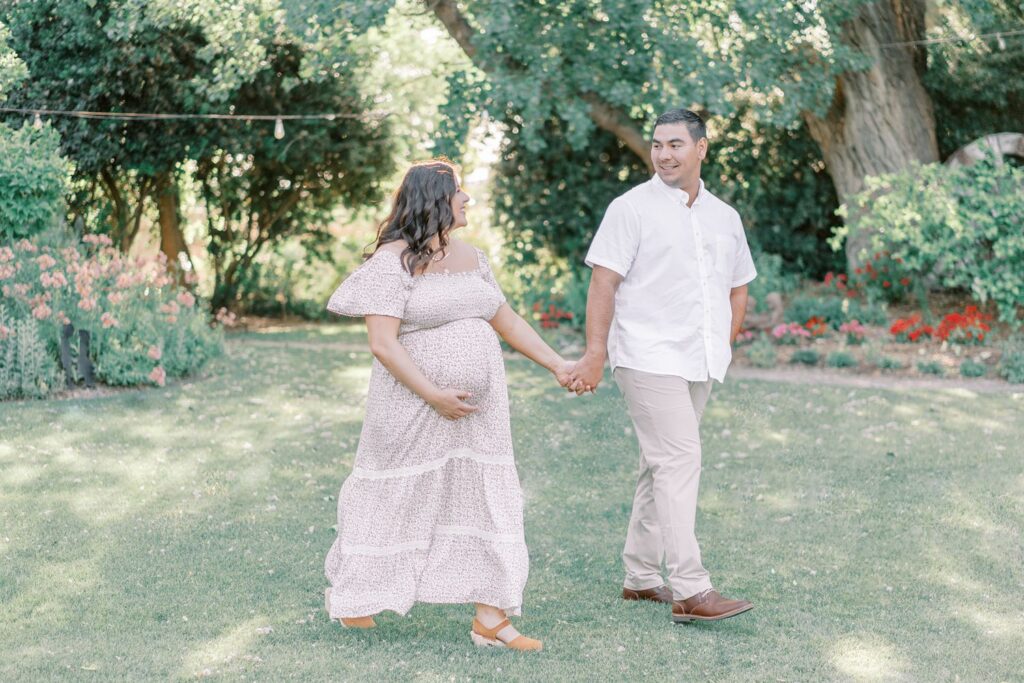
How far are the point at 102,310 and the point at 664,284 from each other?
608 cm

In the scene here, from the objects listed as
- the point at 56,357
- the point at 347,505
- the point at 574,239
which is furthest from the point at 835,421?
the point at 574,239

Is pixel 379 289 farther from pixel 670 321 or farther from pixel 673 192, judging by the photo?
pixel 673 192

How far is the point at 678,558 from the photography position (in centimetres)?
437

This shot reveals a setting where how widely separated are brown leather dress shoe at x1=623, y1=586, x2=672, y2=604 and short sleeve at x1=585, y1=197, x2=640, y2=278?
4.25ft

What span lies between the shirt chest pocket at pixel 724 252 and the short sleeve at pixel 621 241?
0.32 meters

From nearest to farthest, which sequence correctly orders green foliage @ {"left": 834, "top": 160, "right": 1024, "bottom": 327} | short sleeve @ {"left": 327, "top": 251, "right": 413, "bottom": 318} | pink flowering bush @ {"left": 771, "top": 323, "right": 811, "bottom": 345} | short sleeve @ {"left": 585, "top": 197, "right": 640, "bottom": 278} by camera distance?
short sleeve @ {"left": 327, "top": 251, "right": 413, "bottom": 318} → short sleeve @ {"left": 585, "top": 197, "right": 640, "bottom": 278} → green foliage @ {"left": 834, "top": 160, "right": 1024, "bottom": 327} → pink flowering bush @ {"left": 771, "top": 323, "right": 811, "bottom": 345}

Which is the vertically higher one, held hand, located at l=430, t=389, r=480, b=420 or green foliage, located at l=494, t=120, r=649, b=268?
green foliage, located at l=494, t=120, r=649, b=268

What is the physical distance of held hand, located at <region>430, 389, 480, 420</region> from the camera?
4047 mm

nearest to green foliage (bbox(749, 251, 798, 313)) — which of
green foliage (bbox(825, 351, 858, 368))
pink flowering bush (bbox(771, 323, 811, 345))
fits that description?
pink flowering bush (bbox(771, 323, 811, 345))

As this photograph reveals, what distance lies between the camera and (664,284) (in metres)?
4.48

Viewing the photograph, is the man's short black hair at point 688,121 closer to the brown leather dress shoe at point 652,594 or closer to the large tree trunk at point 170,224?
the brown leather dress shoe at point 652,594

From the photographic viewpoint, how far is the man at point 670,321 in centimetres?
441

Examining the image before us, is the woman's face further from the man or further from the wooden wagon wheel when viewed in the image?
the wooden wagon wheel

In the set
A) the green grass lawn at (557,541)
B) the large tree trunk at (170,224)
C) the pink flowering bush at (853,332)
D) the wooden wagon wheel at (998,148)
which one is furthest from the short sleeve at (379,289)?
the large tree trunk at (170,224)
